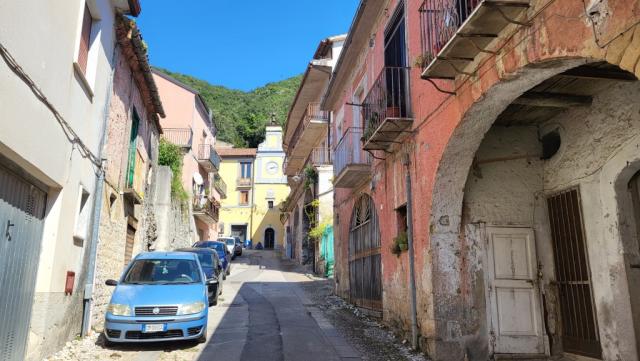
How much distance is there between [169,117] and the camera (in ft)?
95.5

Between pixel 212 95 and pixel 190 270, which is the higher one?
pixel 212 95

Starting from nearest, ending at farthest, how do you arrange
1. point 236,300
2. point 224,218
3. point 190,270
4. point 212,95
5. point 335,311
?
point 190,270, point 335,311, point 236,300, point 224,218, point 212,95

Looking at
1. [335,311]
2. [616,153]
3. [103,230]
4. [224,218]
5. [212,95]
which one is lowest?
[335,311]

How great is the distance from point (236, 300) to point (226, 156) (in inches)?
1491

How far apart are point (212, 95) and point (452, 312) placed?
71.8 metres

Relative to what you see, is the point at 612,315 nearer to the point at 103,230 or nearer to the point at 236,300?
the point at 103,230

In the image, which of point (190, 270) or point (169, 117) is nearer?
point (190, 270)

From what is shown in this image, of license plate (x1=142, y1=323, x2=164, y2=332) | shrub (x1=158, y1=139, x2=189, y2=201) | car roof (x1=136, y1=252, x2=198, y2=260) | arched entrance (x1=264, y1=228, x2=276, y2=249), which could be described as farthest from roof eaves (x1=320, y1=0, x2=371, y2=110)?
arched entrance (x1=264, y1=228, x2=276, y2=249)

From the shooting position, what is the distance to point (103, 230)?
10070 millimetres

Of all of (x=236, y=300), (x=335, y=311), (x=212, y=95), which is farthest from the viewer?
(x=212, y=95)

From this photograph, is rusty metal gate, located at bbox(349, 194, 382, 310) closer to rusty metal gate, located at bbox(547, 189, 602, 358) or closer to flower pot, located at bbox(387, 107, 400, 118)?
flower pot, located at bbox(387, 107, 400, 118)

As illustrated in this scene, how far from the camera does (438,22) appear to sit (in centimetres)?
670

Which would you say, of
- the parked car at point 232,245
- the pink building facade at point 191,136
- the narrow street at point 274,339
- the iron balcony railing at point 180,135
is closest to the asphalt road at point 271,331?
the narrow street at point 274,339

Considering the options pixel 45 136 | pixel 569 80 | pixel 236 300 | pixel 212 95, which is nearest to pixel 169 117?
pixel 236 300
